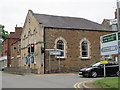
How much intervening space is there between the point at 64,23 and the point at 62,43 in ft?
12.3

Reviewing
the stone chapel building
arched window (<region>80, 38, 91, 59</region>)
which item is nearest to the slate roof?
the stone chapel building

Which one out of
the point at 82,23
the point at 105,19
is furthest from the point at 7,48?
the point at 82,23

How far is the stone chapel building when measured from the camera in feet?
98.9

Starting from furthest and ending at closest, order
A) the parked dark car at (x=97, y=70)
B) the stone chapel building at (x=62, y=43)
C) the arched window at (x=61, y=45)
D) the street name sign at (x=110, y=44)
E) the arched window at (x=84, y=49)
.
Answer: the arched window at (x=84, y=49) < the arched window at (x=61, y=45) < the stone chapel building at (x=62, y=43) < the parked dark car at (x=97, y=70) < the street name sign at (x=110, y=44)

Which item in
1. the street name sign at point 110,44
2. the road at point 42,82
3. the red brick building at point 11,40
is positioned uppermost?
the red brick building at point 11,40

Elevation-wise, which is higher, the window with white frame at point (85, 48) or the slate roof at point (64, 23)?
the slate roof at point (64, 23)

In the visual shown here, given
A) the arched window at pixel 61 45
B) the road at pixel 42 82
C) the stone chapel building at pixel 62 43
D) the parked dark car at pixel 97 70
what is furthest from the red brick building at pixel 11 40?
the parked dark car at pixel 97 70

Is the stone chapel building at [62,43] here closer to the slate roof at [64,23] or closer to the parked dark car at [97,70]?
the slate roof at [64,23]

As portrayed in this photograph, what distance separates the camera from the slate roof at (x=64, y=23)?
31.9 m

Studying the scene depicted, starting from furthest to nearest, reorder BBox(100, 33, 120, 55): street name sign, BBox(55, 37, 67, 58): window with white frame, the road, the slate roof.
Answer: the slate roof, BBox(55, 37, 67, 58): window with white frame, the road, BBox(100, 33, 120, 55): street name sign

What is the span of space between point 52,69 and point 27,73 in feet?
10.8

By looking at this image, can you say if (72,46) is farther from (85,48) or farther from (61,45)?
(85,48)

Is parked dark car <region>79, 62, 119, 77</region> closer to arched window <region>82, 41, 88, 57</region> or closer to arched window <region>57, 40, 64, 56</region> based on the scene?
arched window <region>57, 40, 64, 56</region>

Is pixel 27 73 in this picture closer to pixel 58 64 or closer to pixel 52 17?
pixel 58 64
